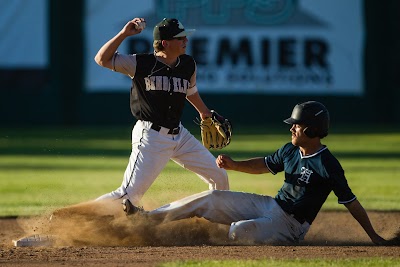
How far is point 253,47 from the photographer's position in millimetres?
23828

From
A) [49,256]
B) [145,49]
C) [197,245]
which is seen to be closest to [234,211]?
[197,245]

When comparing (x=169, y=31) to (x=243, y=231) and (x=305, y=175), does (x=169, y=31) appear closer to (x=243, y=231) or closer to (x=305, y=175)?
(x=305, y=175)

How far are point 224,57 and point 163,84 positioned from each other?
16.4 metres

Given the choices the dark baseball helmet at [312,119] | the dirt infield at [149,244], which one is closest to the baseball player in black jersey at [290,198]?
the dark baseball helmet at [312,119]

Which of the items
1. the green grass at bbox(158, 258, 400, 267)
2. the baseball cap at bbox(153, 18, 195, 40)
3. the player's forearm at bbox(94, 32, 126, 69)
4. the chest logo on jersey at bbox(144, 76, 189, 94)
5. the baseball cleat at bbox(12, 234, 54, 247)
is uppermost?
the baseball cap at bbox(153, 18, 195, 40)

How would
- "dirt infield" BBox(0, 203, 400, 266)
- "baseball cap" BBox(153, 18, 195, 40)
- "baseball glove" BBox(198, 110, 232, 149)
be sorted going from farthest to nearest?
1. "baseball glove" BBox(198, 110, 232, 149)
2. "baseball cap" BBox(153, 18, 195, 40)
3. "dirt infield" BBox(0, 203, 400, 266)

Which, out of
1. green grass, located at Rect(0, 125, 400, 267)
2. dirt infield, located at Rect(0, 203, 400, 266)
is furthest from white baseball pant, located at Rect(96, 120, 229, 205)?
green grass, located at Rect(0, 125, 400, 267)

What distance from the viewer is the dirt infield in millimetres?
6504

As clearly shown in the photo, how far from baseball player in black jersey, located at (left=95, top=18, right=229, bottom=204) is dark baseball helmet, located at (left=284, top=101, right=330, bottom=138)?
0.95m

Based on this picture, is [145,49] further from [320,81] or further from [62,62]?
[320,81]

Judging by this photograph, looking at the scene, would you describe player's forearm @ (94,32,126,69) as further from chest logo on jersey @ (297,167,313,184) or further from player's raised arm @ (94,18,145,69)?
chest logo on jersey @ (297,167,313,184)

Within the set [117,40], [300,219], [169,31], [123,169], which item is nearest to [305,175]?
[300,219]

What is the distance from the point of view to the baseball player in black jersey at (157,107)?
731cm

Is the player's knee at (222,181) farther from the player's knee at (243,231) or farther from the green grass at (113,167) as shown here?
the green grass at (113,167)
